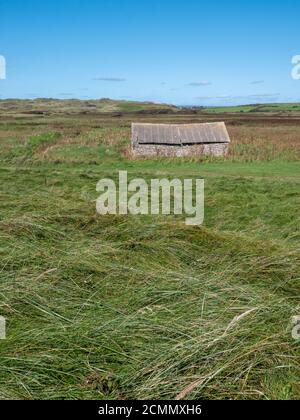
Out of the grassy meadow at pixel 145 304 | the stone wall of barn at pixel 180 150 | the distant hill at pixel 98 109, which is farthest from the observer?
the distant hill at pixel 98 109

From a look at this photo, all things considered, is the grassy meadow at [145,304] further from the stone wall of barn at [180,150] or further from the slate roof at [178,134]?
the slate roof at [178,134]

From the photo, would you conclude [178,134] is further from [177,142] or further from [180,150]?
[180,150]

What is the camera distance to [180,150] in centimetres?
2408

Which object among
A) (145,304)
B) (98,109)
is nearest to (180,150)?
(145,304)

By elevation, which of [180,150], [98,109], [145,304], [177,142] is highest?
[98,109]

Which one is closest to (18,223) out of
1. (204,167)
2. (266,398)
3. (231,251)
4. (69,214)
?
(69,214)

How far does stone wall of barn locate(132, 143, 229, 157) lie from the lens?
938 inches

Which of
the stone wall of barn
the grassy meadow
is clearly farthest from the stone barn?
the grassy meadow

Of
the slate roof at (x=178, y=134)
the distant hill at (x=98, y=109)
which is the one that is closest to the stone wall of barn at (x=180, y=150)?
the slate roof at (x=178, y=134)

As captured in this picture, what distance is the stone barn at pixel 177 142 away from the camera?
78.2 feet

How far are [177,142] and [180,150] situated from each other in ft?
1.65

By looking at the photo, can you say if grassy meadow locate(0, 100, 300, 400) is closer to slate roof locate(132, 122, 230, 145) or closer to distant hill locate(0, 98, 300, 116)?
slate roof locate(132, 122, 230, 145)

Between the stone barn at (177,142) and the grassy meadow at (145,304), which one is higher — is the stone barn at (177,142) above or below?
above

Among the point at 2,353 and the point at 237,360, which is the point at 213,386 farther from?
the point at 2,353
